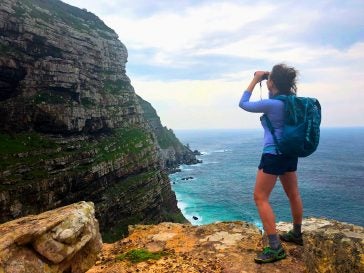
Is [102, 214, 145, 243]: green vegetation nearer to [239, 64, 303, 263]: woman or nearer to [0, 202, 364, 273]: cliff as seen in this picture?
[0, 202, 364, 273]: cliff

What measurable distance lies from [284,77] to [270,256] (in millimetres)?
3465

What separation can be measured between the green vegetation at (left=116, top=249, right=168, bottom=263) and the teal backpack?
3.42m

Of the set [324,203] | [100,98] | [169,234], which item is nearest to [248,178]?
[324,203]

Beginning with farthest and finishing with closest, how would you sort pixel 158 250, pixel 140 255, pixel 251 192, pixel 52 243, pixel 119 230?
pixel 251 192, pixel 119 230, pixel 158 250, pixel 140 255, pixel 52 243

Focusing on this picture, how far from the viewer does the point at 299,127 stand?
243 inches

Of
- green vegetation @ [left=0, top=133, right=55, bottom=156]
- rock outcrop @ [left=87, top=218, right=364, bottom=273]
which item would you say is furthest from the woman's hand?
green vegetation @ [left=0, top=133, right=55, bottom=156]

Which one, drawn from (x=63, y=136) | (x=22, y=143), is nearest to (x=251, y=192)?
(x=63, y=136)

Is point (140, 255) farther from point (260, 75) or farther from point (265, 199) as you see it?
point (260, 75)

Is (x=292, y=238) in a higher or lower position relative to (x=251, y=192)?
higher

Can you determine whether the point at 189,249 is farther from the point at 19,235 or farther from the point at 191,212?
the point at 191,212

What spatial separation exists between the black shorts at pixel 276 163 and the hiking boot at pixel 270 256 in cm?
150

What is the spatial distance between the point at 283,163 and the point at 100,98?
5593 centimetres

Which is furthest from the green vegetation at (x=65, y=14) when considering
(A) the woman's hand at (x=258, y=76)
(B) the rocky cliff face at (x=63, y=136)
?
(A) the woman's hand at (x=258, y=76)

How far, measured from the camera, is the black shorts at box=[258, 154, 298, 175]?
6507 mm
